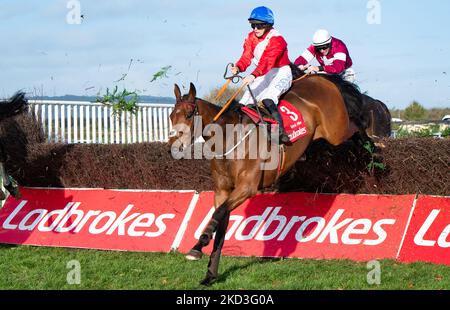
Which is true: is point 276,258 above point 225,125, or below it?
below

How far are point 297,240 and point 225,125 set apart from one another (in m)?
1.95

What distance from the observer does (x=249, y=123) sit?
6895 mm

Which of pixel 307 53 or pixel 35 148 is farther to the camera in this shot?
pixel 35 148

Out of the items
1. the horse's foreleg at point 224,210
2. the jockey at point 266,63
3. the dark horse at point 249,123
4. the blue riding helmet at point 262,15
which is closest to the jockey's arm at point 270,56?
the jockey at point 266,63

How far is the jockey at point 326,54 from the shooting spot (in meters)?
8.94

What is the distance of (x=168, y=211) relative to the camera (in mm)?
8797

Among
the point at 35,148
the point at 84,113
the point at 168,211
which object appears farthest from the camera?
the point at 84,113

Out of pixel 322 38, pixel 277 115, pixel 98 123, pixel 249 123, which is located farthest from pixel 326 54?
pixel 98 123

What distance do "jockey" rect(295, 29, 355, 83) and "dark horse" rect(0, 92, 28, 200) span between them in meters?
3.81

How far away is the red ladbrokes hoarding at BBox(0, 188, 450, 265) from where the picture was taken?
7457mm

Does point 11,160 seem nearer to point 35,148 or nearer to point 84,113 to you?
point 35,148

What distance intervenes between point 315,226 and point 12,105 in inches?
175
